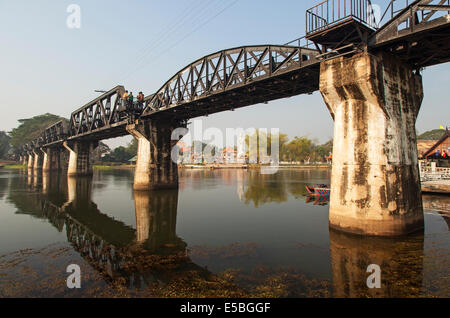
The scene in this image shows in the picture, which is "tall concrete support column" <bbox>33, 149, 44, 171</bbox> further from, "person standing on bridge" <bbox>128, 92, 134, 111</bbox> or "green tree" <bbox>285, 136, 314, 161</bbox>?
"green tree" <bbox>285, 136, 314, 161</bbox>

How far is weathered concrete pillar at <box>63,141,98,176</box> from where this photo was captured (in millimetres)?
69562

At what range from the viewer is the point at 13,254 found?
12484 mm

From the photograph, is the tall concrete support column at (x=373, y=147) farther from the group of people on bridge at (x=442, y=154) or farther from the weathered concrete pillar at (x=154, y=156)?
the group of people on bridge at (x=442, y=154)

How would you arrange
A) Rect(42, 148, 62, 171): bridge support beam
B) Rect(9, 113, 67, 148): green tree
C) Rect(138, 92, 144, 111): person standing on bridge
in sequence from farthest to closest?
Rect(9, 113, 67, 148): green tree
Rect(42, 148, 62, 171): bridge support beam
Rect(138, 92, 144, 111): person standing on bridge

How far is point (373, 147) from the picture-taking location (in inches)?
563

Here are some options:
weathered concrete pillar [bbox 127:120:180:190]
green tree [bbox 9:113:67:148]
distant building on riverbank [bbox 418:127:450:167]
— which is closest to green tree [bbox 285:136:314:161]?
distant building on riverbank [bbox 418:127:450:167]

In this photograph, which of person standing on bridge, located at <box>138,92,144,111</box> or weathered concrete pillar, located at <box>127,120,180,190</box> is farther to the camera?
person standing on bridge, located at <box>138,92,144,111</box>

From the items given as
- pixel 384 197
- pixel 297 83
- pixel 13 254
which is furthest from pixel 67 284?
pixel 297 83

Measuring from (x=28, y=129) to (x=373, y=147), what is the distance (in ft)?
624

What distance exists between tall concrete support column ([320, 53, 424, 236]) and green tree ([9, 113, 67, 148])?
570ft

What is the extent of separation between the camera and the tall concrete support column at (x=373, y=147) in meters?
14.0

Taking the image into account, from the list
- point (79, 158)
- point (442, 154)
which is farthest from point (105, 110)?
point (442, 154)

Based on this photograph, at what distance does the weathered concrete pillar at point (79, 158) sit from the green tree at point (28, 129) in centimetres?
9941
